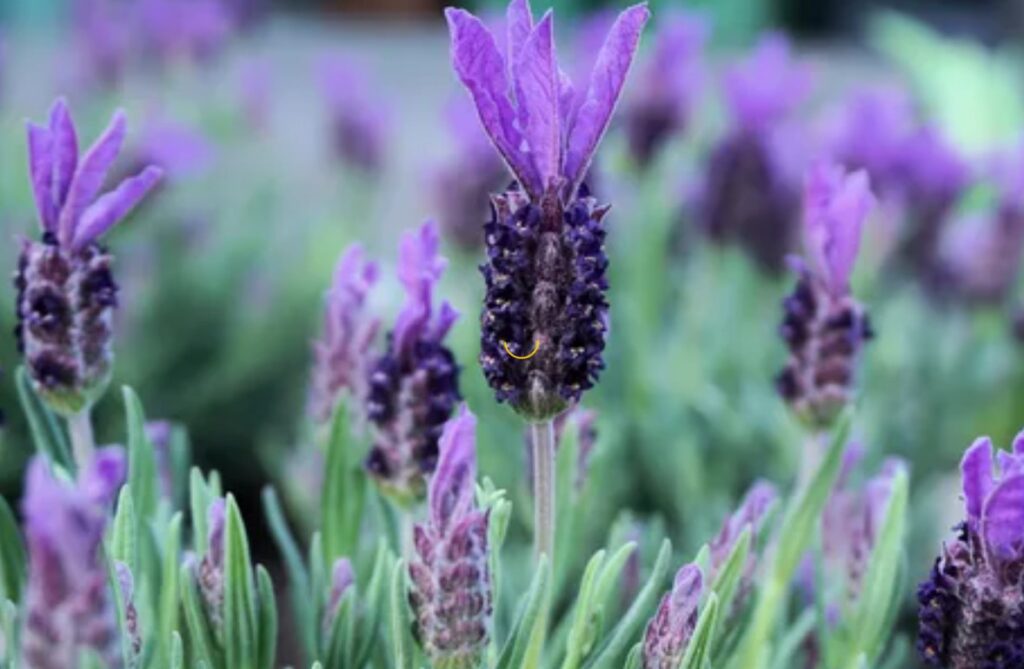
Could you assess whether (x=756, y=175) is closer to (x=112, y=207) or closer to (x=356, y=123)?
(x=356, y=123)

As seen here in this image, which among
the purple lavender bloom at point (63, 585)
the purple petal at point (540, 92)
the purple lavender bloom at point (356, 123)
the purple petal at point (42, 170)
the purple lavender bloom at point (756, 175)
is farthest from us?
the purple lavender bloom at point (356, 123)

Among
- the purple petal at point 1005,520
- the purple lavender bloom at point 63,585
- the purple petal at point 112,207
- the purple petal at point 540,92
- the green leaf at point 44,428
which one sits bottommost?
the purple lavender bloom at point 63,585

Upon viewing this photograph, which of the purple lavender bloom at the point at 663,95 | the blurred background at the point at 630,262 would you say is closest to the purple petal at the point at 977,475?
the blurred background at the point at 630,262

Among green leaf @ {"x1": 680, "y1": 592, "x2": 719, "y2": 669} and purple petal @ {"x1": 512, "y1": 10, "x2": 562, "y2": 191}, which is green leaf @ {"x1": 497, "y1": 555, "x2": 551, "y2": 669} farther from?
purple petal @ {"x1": 512, "y1": 10, "x2": 562, "y2": 191}

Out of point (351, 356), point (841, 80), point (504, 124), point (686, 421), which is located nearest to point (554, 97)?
point (504, 124)

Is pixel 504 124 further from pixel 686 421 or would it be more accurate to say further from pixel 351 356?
pixel 686 421

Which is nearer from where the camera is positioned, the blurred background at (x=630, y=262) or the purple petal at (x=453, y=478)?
the purple petal at (x=453, y=478)

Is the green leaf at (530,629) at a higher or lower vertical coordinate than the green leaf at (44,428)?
lower

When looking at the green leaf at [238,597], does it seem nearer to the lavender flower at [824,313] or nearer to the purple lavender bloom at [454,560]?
the purple lavender bloom at [454,560]
